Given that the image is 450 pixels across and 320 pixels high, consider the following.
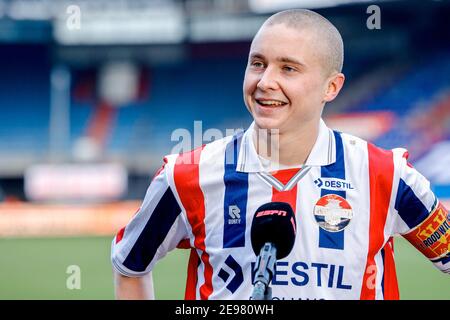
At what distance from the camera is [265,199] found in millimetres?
2529

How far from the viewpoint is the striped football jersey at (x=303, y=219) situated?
2.41 metres

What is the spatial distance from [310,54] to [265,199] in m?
0.45

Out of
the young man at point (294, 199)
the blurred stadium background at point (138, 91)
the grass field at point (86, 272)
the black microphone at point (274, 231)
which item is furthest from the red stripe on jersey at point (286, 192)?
the blurred stadium background at point (138, 91)

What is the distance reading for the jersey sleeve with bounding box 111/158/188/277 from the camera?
2576mm

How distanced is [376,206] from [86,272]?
809cm

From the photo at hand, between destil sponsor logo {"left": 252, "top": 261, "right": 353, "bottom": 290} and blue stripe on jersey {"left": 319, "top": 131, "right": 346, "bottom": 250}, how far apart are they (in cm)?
8

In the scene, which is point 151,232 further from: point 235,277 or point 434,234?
point 434,234

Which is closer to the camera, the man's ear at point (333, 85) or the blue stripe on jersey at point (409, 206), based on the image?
the blue stripe on jersey at point (409, 206)

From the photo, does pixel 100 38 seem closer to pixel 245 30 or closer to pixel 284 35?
pixel 245 30

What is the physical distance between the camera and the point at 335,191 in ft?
8.24

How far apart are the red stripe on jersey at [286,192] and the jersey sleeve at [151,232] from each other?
1.00ft

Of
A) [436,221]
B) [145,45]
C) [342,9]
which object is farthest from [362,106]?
[436,221]

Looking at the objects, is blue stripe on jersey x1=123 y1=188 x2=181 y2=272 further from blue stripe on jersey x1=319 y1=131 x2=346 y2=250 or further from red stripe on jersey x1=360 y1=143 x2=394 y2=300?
red stripe on jersey x1=360 y1=143 x2=394 y2=300

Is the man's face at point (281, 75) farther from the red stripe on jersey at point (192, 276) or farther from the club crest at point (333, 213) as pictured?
the red stripe on jersey at point (192, 276)
